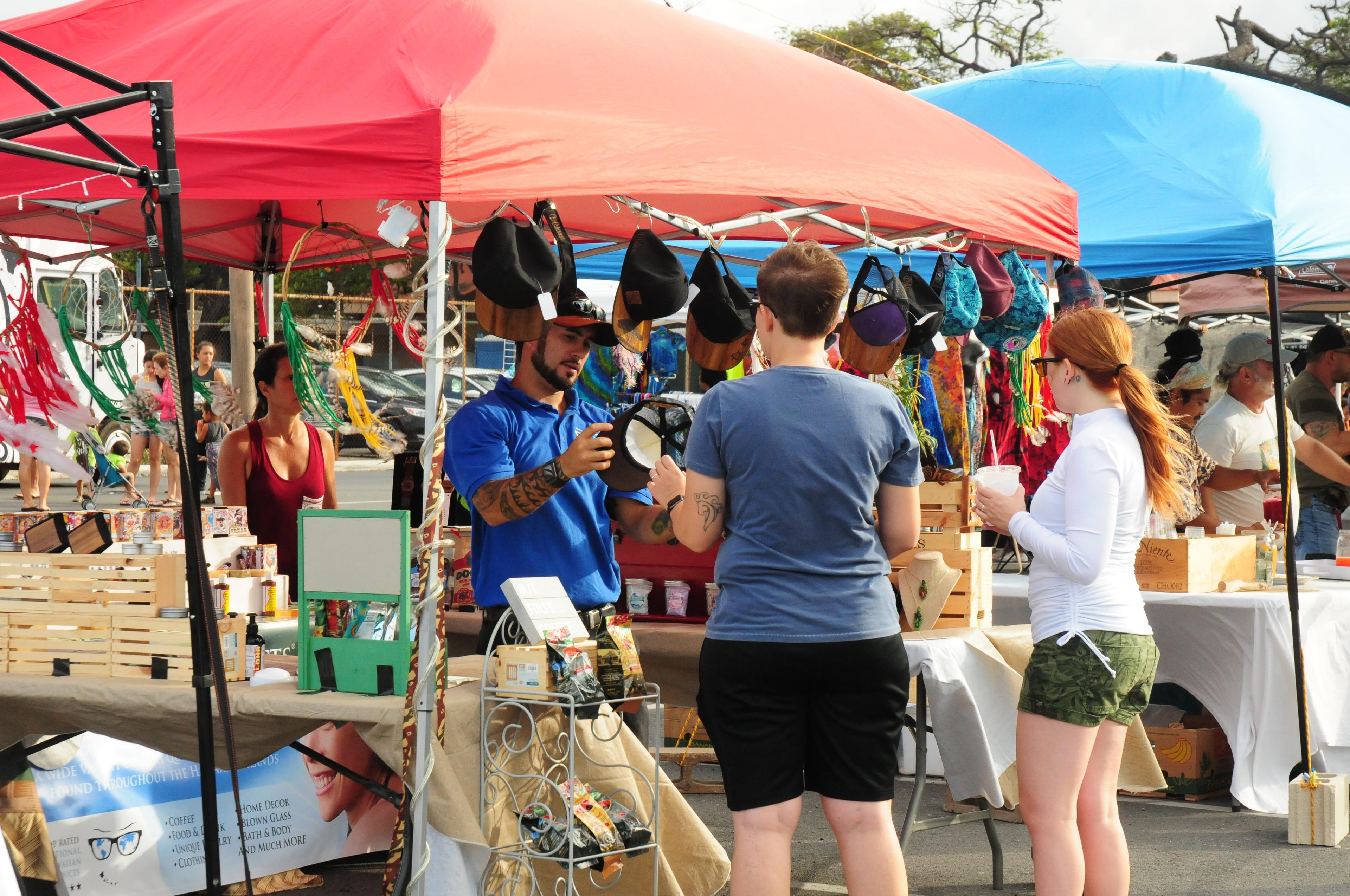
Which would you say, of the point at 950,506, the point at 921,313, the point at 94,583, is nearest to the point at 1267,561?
the point at 950,506

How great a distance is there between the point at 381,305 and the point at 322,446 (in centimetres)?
79

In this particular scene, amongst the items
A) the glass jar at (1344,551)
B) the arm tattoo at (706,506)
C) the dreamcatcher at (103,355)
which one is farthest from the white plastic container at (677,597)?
the glass jar at (1344,551)

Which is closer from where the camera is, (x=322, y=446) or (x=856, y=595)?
(x=856, y=595)

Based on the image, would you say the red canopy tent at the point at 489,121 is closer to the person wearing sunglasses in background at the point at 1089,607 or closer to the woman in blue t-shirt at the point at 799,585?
the woman in blue t-shirt at the point at 799,585

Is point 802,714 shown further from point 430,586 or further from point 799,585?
point 430,586

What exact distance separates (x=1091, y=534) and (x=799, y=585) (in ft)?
2.68

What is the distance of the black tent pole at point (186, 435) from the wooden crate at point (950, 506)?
245 centimetres

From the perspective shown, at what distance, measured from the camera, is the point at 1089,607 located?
3072 mm

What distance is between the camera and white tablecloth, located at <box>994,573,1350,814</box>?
4.96 meters

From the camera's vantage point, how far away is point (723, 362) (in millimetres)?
3830

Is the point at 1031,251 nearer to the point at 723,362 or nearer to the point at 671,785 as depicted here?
the point at 723,362

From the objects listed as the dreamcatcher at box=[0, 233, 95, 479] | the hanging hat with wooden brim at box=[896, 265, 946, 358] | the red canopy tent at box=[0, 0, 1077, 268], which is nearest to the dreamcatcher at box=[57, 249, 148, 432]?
the dreamcatcher at box=[0, 233, 95, 479]

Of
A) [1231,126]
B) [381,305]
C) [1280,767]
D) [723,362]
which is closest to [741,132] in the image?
[723,362]

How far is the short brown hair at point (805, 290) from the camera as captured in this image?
264 cm
